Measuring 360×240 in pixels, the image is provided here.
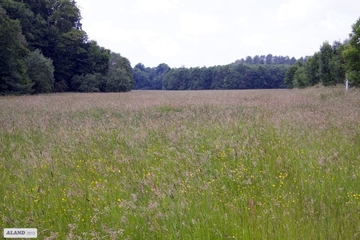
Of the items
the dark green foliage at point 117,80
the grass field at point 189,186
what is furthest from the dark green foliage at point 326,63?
the grass field at point 189,186

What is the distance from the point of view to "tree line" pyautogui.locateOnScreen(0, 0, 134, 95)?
24484 millimetres

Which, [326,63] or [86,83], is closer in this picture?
[326,63]

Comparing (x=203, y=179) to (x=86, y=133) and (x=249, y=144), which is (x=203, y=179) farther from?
(x=86, y=133)

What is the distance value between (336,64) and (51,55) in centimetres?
3488

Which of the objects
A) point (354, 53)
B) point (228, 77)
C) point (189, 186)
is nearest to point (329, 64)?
point (354, 53)

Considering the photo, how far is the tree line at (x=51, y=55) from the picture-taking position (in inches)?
964

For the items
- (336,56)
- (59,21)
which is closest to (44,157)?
(336,56)

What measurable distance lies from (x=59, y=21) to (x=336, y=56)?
34.4 meters

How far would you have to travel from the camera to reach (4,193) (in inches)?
144

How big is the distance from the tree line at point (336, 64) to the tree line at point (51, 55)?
25.3m

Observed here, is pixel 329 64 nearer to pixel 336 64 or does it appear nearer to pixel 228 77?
pixel 336 64

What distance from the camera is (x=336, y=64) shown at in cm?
3180

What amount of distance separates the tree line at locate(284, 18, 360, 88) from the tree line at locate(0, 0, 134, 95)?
83.2 ft

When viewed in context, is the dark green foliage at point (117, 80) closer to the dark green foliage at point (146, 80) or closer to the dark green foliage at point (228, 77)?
the dark green foliage at point (228, 77)
